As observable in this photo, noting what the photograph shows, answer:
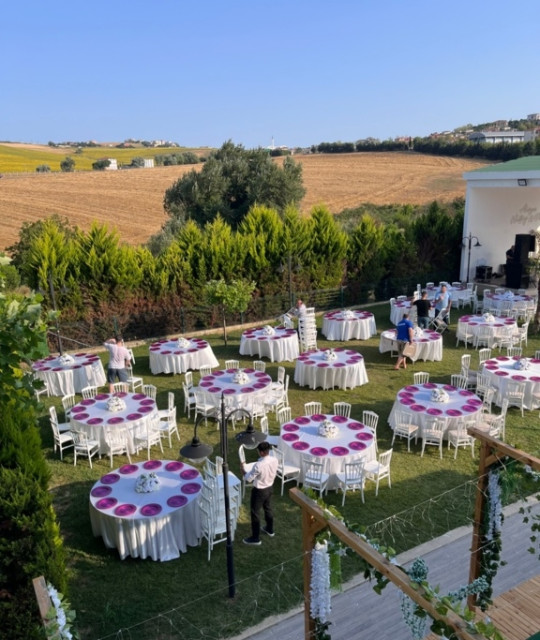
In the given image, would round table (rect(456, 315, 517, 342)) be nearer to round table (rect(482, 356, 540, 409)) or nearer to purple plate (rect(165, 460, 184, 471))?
round table (rect(482, 356, 540, 409))

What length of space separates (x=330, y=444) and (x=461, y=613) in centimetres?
522

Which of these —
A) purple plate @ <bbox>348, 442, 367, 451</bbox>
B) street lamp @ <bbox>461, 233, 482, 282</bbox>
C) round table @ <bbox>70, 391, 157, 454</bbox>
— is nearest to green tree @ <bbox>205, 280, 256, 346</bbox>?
round table @ <bbox>70, 391, 157, 454</bbox>

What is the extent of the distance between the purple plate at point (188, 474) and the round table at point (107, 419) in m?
2.17

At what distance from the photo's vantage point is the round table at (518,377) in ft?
37.2

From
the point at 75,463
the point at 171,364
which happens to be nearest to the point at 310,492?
the point at 75,463

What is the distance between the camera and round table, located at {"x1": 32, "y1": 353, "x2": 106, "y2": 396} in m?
13.2

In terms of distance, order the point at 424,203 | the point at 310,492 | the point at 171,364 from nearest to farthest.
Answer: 1. the point at 310,492
2. the point at 171,364
3. the point at 424,203

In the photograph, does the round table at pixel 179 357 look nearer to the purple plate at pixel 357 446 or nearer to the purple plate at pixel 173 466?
the purple plate at pixel 173 466

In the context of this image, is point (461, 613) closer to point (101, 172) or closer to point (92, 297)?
point (92, 297)

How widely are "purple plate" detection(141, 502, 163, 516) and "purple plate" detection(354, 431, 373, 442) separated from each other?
3.40 m

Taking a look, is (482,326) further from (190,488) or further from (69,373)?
(69,373)

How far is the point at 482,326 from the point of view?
51.1 feet

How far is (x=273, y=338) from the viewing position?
15352 millimetres

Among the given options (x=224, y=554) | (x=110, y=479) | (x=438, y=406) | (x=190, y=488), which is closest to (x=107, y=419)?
(x=110, y=479)
